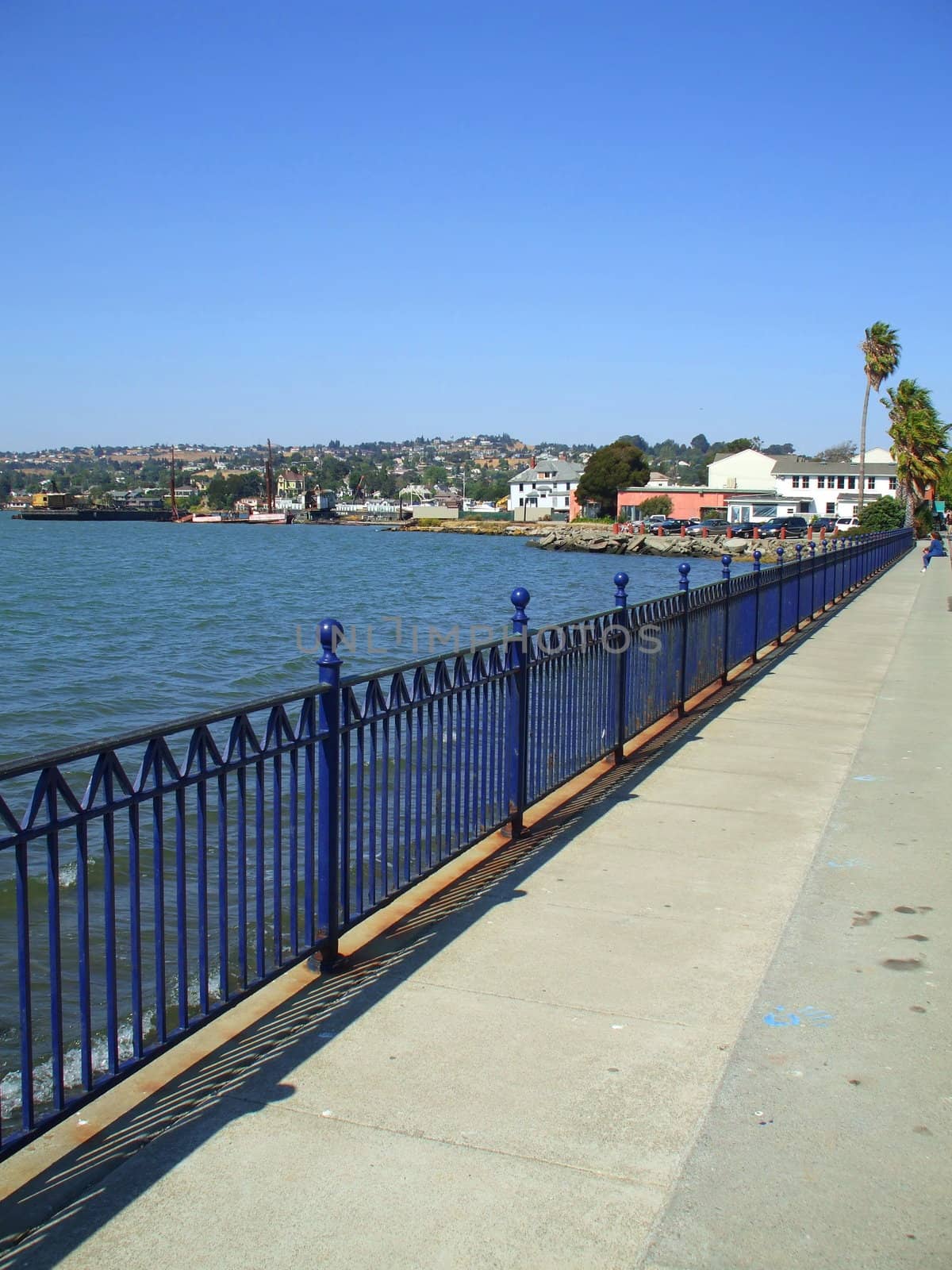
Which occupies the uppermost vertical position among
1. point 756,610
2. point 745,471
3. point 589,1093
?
point 745,471

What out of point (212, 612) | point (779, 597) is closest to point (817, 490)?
point (212, 612)

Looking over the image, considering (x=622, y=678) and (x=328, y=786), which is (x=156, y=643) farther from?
(x=328, y=786)

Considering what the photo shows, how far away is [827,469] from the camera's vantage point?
110562 millimetres

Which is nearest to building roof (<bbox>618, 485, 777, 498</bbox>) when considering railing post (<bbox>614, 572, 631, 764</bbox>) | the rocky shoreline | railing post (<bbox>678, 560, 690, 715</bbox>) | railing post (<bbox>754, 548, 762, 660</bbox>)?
the rocky shoreline

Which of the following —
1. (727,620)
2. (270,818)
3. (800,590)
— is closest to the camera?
(270,818)

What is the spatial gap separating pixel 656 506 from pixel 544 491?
41.9 meters

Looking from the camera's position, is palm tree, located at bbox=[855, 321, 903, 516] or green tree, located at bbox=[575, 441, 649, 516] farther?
green tree, located at bbox=[575, 441, 649, 516]

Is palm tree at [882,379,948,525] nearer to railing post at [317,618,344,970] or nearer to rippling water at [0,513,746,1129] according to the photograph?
rippling water at [0,513,746,1129]

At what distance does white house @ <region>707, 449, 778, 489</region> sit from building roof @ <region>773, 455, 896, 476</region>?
31.0 ft

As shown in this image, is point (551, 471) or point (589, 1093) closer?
point (589, 1093)

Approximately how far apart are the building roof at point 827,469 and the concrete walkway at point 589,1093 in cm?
10798

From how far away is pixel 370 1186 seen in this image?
11.7 ft

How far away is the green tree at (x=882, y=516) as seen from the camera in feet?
212

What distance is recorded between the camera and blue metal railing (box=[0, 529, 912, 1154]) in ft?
12.6
